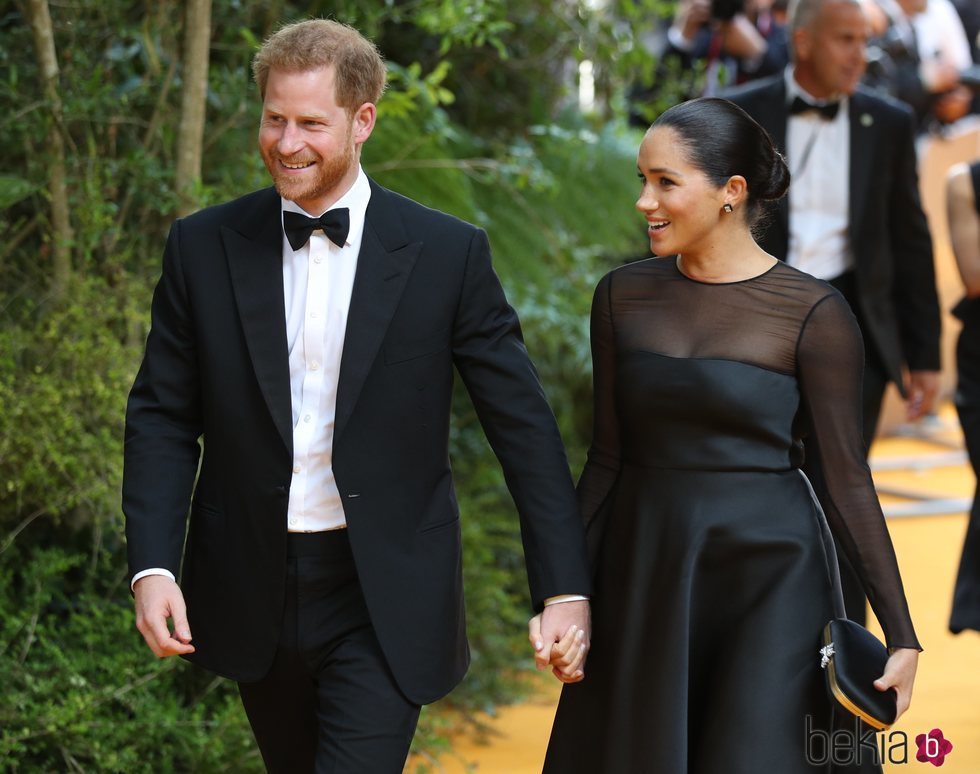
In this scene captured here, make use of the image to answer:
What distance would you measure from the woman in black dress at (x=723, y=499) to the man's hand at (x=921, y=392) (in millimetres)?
2099

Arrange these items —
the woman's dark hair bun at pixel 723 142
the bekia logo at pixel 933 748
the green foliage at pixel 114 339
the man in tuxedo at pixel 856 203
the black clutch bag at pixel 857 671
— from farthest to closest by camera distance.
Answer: the man in tuxedo at pixel 856 203 → the bekia logo at pixel 933 748 → the green foliage at pixel 114 339 → the woman's dark hair bun at pixel 723 142 → the black clutch bag at pixel 857 671

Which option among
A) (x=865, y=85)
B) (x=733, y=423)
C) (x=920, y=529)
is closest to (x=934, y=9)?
(x=865, y=85)

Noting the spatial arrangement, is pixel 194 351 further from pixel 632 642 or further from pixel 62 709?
pixel 62 709

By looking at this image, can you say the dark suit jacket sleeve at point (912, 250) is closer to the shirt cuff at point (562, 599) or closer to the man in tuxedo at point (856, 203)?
the man in tuxedo at point (856, 203)

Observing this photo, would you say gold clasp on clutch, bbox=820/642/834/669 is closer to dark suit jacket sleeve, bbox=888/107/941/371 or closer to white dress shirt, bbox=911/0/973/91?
dark suit jacket sleeve, bbox=888/107/941/371

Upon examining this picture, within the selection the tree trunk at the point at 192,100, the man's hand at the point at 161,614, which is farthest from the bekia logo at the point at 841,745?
the tree trunk at the point at 192,100

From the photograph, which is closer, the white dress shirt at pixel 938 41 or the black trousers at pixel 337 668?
the black trousers at pixel 337 668

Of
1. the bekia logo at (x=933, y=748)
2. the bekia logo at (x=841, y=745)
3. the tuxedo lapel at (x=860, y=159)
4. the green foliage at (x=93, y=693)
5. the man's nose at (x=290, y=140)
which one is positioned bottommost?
the bekia logo at (x=933, y=748)

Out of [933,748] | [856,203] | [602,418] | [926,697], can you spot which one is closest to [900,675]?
[602,418]

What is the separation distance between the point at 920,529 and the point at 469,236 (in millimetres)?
5738

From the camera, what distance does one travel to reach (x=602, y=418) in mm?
2977

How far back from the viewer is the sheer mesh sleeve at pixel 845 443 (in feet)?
9.09

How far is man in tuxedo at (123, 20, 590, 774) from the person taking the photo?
107 inches

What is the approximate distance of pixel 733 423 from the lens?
281 cm
